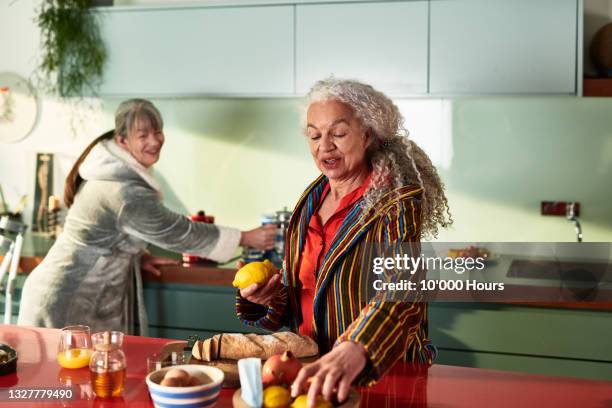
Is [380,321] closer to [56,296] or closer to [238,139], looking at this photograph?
[56,296]

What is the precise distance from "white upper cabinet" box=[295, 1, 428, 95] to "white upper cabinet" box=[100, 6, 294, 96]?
0.30ft

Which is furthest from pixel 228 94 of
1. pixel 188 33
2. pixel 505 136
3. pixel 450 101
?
pixel 505 136

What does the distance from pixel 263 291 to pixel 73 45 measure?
2.42 metres

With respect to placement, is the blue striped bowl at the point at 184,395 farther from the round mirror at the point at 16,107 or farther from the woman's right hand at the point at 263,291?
the round mirror at the point at 16,107

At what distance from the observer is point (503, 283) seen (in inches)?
122

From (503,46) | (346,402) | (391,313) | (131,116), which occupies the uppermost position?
(503,46)

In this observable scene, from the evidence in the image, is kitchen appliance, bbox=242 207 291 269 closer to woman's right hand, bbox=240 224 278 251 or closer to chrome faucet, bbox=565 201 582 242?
woman's right hand, bbox=240 224 278 251

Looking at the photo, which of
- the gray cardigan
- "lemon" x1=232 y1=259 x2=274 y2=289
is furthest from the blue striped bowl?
the gray cardigan

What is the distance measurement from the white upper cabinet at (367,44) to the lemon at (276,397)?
2.22m

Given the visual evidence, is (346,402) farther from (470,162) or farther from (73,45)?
(73,45)

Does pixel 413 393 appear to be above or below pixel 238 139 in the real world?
below

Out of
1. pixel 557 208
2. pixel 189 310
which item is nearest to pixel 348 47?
pixel 557 208

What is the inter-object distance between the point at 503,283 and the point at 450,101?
1121 mm

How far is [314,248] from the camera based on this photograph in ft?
6.66
